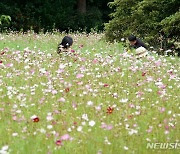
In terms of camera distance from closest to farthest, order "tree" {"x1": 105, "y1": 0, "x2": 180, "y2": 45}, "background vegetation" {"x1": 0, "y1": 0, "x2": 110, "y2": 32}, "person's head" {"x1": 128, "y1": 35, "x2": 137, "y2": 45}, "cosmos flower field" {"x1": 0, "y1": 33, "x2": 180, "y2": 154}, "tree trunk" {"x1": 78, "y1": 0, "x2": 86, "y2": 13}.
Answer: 1. "cosmos flower field" {"x1": 0, "y1": 33, "x2": 180, "y2": 154}
2. "person's head" {"x1": 128, "y1": 35, "x2": 137, "y2": 45}
3. "tree" {"x1": 105, "y1": 0, "x2": 180, "y2": 45}
4. "background vegetation" {"x1": 0, "y1": 0, "x2": 110, "y2": 32}
5. "tree trunk" {"x1": 78, "y1": 0, "x2": 86, "y2": 13}

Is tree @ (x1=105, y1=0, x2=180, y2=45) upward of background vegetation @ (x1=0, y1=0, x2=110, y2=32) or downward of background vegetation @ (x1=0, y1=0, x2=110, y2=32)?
upward

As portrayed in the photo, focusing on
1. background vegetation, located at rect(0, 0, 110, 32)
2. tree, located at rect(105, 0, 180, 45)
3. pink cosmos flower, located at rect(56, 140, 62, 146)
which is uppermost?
pink cosmos flower, located at rect(56, 140, 62, 146)

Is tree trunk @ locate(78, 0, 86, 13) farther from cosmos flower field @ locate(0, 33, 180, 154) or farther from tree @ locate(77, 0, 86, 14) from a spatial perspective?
cosmos flower field @ locate(0, 33, 180, 154)

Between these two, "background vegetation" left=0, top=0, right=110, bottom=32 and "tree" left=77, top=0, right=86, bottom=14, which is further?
"tree" left=77, top=0, right=86, bottom=14

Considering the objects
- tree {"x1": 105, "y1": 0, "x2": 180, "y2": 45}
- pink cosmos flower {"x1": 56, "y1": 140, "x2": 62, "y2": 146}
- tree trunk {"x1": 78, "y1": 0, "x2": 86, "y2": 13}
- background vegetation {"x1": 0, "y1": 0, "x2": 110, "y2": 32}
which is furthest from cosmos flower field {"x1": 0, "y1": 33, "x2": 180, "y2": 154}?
tree trunk {"x1": 78, "y1": 0, "x2": 86, "y2": 13}

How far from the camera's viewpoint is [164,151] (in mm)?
4227

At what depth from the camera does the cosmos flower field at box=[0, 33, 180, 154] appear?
14.1ft

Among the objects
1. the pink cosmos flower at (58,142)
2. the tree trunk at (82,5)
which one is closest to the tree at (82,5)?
the tree trunk at (82,5)

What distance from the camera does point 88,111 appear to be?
5.38 metres

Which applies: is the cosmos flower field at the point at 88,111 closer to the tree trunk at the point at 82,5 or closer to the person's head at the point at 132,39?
the person's head at the point at 132,39

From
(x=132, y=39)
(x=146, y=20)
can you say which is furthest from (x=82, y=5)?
(x=132, y=39)

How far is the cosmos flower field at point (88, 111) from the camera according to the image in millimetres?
4312

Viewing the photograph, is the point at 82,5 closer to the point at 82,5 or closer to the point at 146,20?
the point at 82,5

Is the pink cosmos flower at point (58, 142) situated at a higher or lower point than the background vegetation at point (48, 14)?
higher
